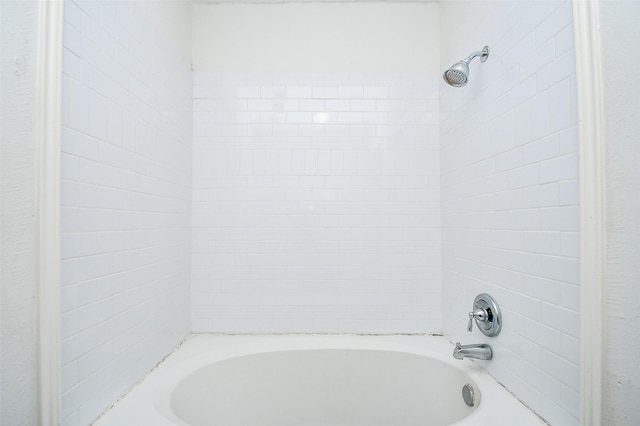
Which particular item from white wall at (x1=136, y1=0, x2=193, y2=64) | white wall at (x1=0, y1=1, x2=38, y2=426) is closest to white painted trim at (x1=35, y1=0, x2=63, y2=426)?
white wall at (x1=0, y1=1, x2=38, y2=426)

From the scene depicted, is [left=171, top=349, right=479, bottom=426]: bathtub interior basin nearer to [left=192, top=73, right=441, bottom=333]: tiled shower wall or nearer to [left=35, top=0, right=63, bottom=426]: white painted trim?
[left=192, top=73, right=441, bottom=333]: tiled shower wall

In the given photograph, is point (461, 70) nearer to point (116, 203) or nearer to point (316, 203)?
point (316, 203)

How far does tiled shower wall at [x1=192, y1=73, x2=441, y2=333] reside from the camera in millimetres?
1742

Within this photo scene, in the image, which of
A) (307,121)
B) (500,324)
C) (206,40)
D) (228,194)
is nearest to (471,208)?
(500,324)

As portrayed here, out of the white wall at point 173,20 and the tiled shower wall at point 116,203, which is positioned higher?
the white wall at point 173,20

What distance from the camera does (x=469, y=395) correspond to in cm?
124

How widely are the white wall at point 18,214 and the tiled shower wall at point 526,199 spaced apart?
141 cm

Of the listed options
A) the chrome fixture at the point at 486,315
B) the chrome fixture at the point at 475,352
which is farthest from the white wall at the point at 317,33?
the chrome fixture at the point at 475,352

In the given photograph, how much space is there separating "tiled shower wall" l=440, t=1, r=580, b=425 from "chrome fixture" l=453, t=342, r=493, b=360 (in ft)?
0.10

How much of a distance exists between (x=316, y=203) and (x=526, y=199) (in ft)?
3.31

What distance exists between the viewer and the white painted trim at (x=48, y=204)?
2.46ft

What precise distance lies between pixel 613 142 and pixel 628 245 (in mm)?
236

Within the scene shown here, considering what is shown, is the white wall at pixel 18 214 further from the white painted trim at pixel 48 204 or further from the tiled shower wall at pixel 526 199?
the tiled shower wall at pixel 526 199

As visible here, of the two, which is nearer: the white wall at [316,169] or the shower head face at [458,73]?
the shower head face at [458,73]
